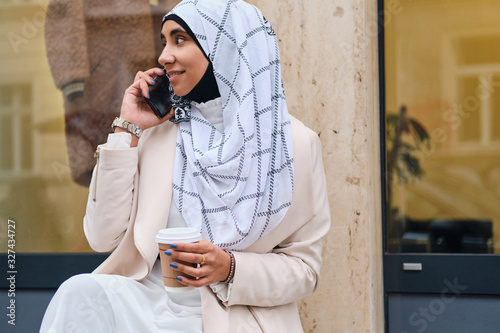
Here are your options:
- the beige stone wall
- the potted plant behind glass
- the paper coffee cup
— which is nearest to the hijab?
the paper coffee cup

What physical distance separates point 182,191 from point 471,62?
1873 millimetres

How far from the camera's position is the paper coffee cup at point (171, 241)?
196cm

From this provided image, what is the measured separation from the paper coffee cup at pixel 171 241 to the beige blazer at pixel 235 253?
0.63 feet

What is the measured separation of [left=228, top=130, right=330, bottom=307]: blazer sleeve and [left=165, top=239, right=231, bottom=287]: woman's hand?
0.23 feet

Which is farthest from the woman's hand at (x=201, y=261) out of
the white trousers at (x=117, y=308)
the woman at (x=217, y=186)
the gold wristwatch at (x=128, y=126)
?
the gold wristwatch at (x=128, y=126)

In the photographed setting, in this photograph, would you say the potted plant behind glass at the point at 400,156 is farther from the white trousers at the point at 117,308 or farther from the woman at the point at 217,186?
the white trousers at the point at 117,308

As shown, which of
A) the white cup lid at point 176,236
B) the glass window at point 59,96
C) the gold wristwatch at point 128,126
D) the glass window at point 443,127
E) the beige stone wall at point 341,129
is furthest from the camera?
the glass window at point 59,96

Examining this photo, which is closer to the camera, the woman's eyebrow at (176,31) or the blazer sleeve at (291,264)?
the blazer sleeve at (291,264)

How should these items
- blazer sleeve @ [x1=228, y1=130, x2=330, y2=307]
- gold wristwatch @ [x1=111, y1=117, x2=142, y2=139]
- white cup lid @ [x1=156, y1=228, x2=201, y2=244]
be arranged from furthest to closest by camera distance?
gold wristwatch @ [x1=111, y1=117, x2=142, y2=139] → blazer sleeve @ [x1=228, y1=130, x2=330, y2=307] → white cup lid @ [x1=156, y1=228, x2=201, y2=244]

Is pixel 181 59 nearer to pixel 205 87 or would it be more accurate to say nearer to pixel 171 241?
pixel 205 87

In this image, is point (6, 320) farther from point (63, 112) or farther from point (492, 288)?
point (492, 288)

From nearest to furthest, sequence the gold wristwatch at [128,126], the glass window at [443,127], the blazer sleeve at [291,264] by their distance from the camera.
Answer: the blazer sleeve at [291,264] < the gold wristwatch at [128,126] < the glass window at [443,127]

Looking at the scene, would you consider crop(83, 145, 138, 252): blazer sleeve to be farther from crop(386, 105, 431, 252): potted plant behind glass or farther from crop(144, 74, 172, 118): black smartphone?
crop(386, 105, 431, 252): potted plant behind glass

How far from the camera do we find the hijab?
89.7 inches
